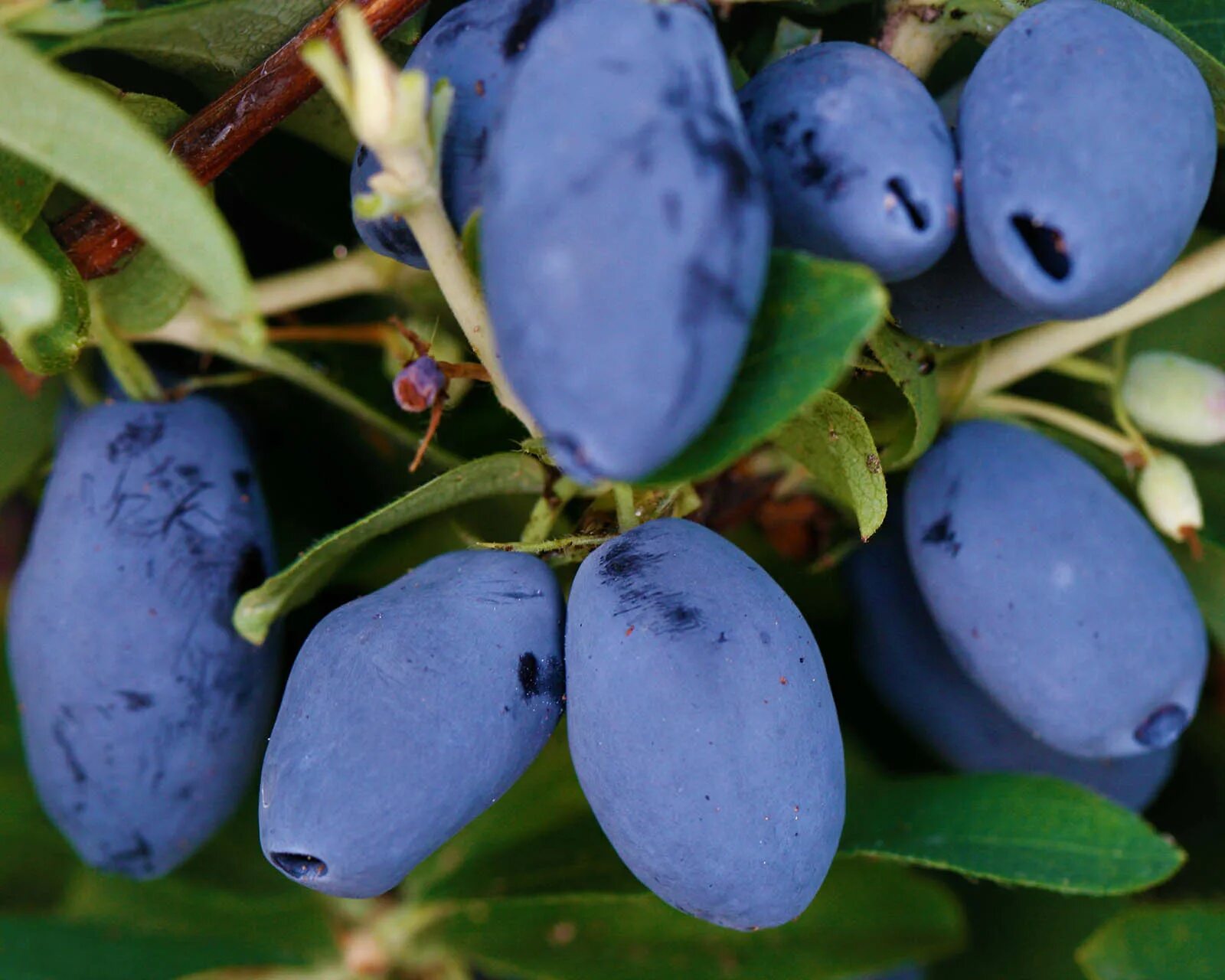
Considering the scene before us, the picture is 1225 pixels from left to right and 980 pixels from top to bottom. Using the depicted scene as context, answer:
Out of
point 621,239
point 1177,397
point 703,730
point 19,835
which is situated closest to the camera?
point 621,239

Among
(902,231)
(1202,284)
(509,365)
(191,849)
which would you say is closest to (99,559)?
(191,849)

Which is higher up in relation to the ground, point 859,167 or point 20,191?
point 20,191

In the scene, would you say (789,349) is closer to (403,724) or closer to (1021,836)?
(403,724)

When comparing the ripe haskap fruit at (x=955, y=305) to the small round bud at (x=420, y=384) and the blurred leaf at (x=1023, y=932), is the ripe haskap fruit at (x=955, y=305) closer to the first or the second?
the small round bud at (x=420, y=384)

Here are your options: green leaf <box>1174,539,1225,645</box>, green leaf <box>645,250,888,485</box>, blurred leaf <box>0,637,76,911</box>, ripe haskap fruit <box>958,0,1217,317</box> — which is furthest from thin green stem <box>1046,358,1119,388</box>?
blurred leaf <box>0,637,76,911</box>

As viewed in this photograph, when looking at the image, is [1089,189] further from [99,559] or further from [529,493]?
[99,559]

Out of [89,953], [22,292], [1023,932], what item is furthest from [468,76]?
[1023,932]

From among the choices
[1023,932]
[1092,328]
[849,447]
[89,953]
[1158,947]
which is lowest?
[1023,932]

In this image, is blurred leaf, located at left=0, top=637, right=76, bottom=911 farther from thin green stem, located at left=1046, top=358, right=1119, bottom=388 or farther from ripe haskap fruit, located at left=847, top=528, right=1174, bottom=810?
thin green stem, located at left=1046, top=358, right=1119, bottom=388
